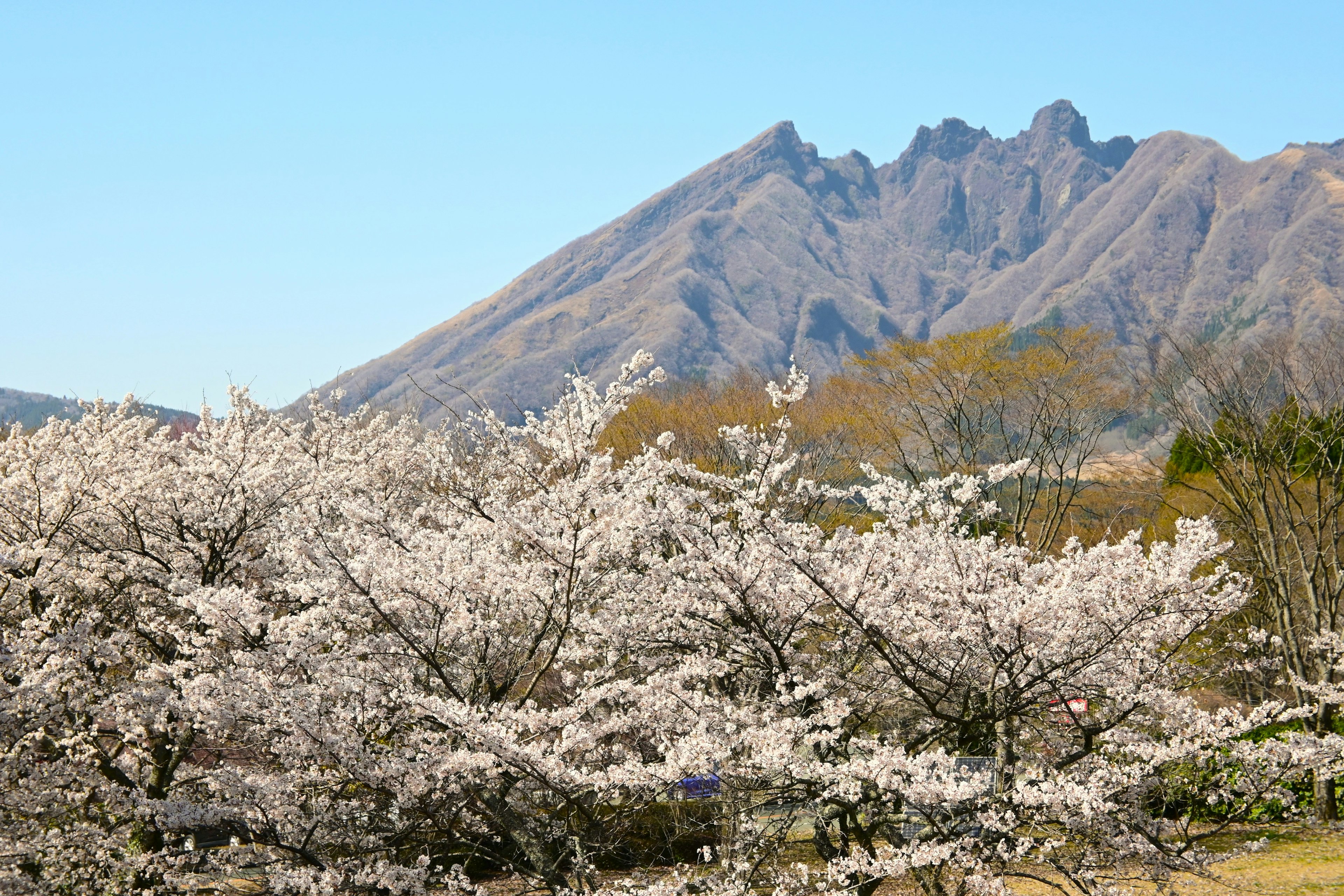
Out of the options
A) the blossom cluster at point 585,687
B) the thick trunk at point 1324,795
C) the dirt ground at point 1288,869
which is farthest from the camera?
the thick trunk at point 1324,795

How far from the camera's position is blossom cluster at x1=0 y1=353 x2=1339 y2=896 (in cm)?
576

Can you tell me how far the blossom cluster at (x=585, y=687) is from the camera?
5.76 m

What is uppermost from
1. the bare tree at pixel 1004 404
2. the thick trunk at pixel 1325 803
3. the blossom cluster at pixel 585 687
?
the bare tree at pixel 1004 404

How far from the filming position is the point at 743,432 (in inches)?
299

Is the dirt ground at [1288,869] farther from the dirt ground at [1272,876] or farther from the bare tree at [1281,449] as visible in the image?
the bare tree at [1281,449]

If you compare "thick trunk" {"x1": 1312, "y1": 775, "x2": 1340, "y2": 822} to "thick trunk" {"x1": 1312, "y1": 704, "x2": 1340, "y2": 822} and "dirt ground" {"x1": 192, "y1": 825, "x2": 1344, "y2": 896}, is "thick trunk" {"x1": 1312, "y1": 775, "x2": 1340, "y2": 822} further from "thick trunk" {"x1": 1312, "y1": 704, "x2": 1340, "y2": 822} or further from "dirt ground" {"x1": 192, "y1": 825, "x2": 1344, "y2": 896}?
"dirt ground" {"x1": 192, "y1": 825, "x2": 1344, "y2": 896}

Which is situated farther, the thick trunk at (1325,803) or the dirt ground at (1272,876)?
the thick trunk at (1325,803)

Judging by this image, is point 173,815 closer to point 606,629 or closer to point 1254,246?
point 606,629

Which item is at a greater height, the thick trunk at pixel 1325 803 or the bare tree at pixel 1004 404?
the bare tree at pixel 1004 404

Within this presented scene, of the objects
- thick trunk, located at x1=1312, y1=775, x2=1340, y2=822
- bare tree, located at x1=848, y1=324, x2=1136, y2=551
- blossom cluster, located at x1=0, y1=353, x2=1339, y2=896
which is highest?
bare tree, located at x1=848, y1=324, x2=1136, y2=551

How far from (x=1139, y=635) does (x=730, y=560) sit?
3.08 metres

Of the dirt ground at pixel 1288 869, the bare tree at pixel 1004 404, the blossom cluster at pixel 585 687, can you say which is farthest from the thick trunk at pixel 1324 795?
the blossom cluster at pixel 585 687

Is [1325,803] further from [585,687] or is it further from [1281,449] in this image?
[585,687]

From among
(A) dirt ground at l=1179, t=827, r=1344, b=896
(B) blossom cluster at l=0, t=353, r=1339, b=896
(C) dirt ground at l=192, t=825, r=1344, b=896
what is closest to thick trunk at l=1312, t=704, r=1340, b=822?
(A) dirt ground at l=1179, t=827, r=1344, b=896
